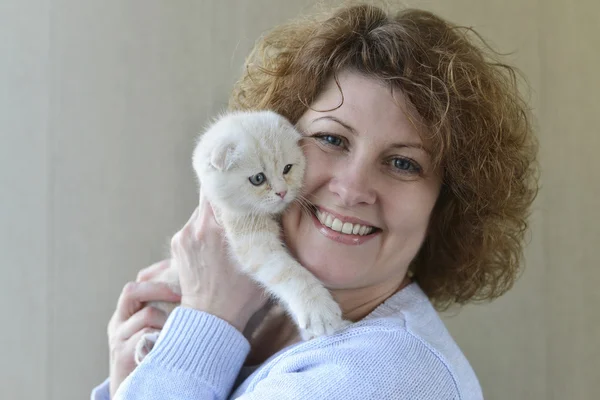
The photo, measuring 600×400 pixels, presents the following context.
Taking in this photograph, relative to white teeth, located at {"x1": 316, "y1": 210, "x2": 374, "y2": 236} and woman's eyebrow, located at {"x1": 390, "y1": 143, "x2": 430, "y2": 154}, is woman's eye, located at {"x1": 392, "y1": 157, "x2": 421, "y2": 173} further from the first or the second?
white teeth, located at {"x1": 316, "y1": 210, "x2": 374, "y2": 236}

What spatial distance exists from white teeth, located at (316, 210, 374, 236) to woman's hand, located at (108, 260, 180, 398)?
0.55 meters

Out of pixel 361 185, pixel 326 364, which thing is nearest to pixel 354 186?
pixel 361 185

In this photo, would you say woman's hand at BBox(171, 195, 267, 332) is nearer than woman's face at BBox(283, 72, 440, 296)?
No

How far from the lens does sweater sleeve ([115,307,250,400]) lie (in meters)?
1.19

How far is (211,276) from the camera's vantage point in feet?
4.52

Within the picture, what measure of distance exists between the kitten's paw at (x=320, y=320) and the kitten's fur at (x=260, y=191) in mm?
22

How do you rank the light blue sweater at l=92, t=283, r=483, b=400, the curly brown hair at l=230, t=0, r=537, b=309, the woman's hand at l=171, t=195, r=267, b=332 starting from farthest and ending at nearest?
the woman's hand at l=171, t=195, r=267, b=332 → the curly brown hair at l=230, t=0, r=537, b=309 → the light blue sweater at l=92, t=283, r=483, b=400

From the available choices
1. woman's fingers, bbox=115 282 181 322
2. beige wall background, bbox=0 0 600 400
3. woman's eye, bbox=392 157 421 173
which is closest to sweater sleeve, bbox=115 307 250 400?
woman's fingers, bbox=115 282 181 322

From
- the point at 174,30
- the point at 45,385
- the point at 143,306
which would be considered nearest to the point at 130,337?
the point at 143,306


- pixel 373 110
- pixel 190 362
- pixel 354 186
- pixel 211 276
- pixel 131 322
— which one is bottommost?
pixel 131 322

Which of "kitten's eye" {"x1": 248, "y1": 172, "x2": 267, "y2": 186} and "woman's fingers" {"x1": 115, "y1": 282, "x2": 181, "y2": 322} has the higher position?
"kitten's eye" {"x1": 248, "y1": 172, "x2": 267, "y2": 186}

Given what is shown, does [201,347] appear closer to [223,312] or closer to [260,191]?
[223,312]

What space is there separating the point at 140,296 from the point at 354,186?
0.74m

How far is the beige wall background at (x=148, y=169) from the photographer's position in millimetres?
2135
